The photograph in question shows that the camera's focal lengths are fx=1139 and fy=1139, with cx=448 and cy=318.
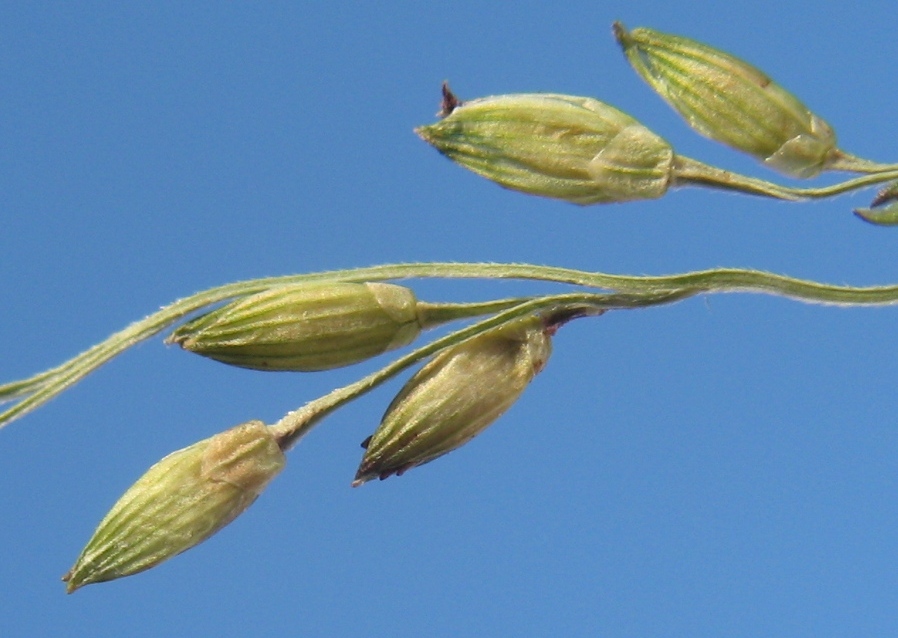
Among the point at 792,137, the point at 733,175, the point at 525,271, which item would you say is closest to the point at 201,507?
the point at 525,271

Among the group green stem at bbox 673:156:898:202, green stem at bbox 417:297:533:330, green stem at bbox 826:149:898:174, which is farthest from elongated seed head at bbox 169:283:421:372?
green stem at bbox 826:149:898:174

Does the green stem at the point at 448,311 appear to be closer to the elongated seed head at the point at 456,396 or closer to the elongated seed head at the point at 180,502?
the elongated seed head at the point at 456,396

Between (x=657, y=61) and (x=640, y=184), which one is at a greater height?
(x=657, y=61)

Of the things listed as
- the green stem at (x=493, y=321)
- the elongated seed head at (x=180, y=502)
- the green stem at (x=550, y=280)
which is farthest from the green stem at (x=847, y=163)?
the elongated seed head at (x=180, y=502)

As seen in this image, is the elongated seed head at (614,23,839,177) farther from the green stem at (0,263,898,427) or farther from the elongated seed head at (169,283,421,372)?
the elongated seed head at (169,283,421,372)

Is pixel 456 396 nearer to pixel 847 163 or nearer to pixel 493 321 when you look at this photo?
pixel 493 321

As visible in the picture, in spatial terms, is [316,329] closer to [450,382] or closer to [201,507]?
[450,382]
